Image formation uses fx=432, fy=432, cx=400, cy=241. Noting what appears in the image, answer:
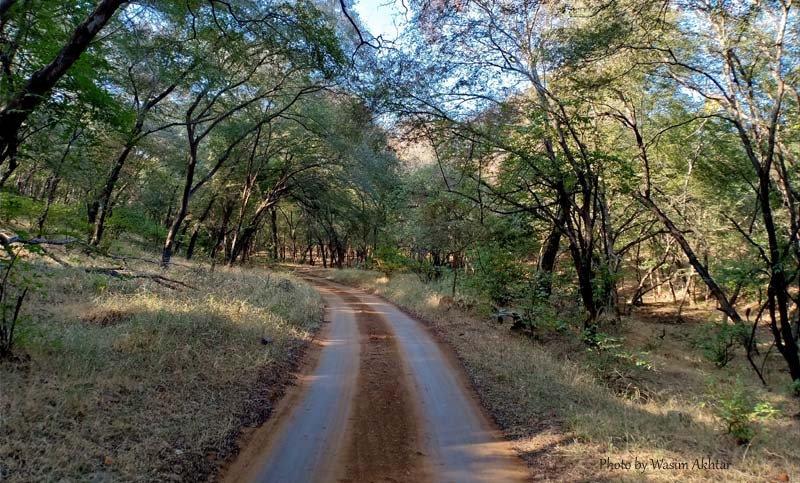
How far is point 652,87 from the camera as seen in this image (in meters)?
12.4

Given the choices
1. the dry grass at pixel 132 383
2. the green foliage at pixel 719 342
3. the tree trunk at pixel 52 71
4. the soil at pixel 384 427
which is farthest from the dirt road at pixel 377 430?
the green foliage at pixel 719 342

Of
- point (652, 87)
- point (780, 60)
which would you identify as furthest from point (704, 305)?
point (780, 60)

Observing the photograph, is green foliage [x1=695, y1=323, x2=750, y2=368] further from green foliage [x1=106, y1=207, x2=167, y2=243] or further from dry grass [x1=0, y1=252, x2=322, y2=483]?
green foliage [x1=106, y1=207, x2=167, y2=243]

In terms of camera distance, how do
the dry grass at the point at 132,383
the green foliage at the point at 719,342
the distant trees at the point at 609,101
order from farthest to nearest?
the green foliage at the point at 719,342
the distant trees at the point at 609,101
the dry grass at the point at 132,383

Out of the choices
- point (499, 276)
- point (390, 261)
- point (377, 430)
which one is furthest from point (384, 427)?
point (390, 261)

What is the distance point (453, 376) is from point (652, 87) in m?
10.4

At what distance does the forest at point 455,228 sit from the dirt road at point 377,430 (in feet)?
1.09

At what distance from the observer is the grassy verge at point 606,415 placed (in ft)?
14.6

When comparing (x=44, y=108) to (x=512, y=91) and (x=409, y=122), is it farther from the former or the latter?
(x=512, y=91)

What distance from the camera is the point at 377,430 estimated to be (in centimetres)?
514

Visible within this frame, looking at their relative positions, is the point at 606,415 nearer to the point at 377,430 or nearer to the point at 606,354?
the point at 377,430

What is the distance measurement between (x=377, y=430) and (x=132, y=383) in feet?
9.66

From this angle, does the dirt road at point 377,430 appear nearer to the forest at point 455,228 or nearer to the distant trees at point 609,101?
the forest at point 455,228

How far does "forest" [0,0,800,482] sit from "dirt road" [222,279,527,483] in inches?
13.1
